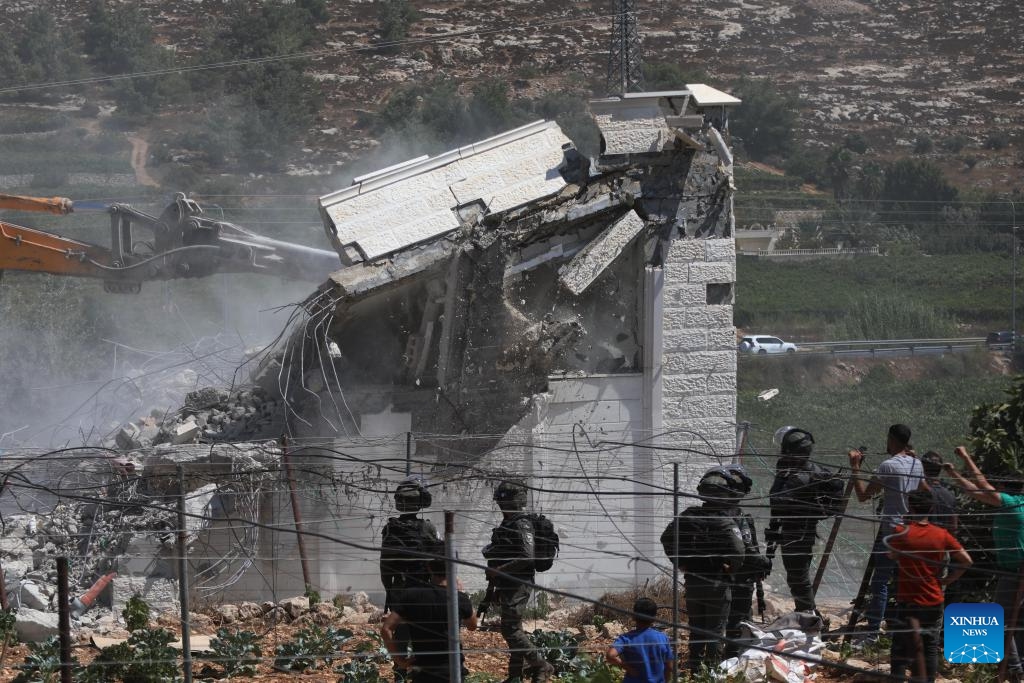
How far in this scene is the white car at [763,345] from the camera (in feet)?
118

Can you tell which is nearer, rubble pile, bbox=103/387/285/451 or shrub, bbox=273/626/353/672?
shrub, bbox=273/626/353/672

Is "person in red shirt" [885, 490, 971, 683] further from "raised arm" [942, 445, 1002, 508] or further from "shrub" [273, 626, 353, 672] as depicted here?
"shrub" [273, 626, 353, 672]

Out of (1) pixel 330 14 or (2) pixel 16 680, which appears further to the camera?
(1) pixel 330 14

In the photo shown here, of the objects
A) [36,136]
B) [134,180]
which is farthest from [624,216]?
[36,136]

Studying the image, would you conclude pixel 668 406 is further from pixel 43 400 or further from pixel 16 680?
pixel 43 400

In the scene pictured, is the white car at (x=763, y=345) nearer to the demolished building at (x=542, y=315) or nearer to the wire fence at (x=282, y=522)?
the demolished building at (x=542, y=315)

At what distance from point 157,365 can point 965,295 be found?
3326 centimetres

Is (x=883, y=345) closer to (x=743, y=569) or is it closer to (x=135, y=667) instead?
(x=743, y=569)

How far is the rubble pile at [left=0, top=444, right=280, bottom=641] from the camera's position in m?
9.81

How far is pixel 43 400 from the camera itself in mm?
16047

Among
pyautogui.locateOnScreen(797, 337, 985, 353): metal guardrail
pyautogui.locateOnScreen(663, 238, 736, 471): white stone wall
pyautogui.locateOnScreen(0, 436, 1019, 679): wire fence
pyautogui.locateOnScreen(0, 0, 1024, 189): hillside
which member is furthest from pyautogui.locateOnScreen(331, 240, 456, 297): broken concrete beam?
pyautogui.locateOnScreen(0, 0, 1024, 189): hillside

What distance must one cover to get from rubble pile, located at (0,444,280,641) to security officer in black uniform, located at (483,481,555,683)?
2.83m

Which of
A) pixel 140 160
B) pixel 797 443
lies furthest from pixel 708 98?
pixel 140 160

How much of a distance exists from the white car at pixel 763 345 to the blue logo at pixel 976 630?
28529 mm
